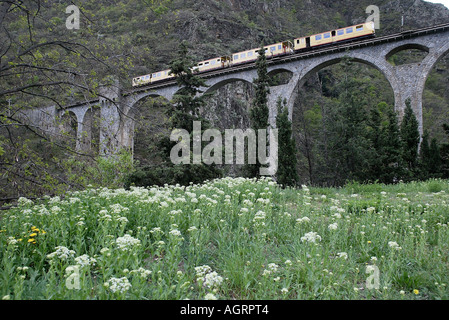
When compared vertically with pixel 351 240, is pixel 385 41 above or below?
above

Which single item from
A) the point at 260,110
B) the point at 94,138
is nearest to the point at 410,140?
the point at 260,110

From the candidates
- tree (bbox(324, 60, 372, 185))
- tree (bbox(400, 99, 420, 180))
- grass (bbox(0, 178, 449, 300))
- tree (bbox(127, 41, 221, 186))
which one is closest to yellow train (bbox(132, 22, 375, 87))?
tree (bbox(127, 41, 221, 186))

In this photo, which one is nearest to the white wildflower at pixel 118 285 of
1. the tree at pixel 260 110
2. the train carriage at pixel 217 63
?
the tree at pixel 260 110

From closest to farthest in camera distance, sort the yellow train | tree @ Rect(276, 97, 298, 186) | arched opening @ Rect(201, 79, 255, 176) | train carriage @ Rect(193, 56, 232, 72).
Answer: tree @ Rect(276, 97, 298, 186), the yellow train, train carriage @ Rect(193, 56, 232, 72), arched opening @ Rect(201, 79, 255, 176)

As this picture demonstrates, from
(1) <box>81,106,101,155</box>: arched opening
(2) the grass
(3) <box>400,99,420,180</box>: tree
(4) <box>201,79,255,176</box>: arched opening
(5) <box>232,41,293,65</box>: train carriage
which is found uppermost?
(5) <box>232,41,293,65</box>: train carriage

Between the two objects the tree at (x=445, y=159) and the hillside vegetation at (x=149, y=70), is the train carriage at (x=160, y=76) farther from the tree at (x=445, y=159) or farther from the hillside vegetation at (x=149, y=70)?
the tree at (x=445, y=159)

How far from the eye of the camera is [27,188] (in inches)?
200

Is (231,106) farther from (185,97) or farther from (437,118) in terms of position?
(185,97)

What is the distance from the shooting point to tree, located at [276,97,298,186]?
1216 cm

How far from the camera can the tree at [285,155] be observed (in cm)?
1216

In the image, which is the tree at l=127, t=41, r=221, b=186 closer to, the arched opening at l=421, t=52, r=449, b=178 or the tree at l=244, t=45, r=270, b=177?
the tree at l=244, t=45, r=270, b=177
